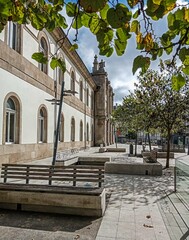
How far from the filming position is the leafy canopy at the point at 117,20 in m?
1.64

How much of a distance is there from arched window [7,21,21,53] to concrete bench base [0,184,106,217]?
27.9 ft

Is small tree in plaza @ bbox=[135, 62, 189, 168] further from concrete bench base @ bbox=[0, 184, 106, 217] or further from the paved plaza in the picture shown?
concrete bench base @ bbox=[0, 184, 106, 217]

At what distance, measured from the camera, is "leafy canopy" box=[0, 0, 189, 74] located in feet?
5.37

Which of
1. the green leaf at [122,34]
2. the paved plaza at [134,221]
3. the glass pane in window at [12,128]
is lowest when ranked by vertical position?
the paved plaza at [134,221]

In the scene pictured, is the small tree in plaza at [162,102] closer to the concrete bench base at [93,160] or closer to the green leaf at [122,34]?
the concrete bench base at [93,160]

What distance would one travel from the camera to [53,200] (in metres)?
5.39

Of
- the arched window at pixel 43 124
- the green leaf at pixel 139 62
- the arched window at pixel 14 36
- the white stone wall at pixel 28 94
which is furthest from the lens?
the arched window at pixel 43 124

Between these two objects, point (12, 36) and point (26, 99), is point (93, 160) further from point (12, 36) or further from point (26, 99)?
point (12, 36)

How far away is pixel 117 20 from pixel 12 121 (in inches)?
452

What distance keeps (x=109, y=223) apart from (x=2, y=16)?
4.32 m

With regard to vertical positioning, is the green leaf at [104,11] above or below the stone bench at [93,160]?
above

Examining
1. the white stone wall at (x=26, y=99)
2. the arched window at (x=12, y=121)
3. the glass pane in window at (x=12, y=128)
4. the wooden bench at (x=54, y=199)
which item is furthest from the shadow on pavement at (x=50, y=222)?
the glass pane in window at (x=12, y=128)

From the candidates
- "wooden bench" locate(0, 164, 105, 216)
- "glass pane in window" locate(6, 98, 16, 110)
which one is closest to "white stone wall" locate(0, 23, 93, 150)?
"glass pane in window" locate(6, 98, 16, 110)

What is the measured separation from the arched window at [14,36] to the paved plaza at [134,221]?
344 inches
